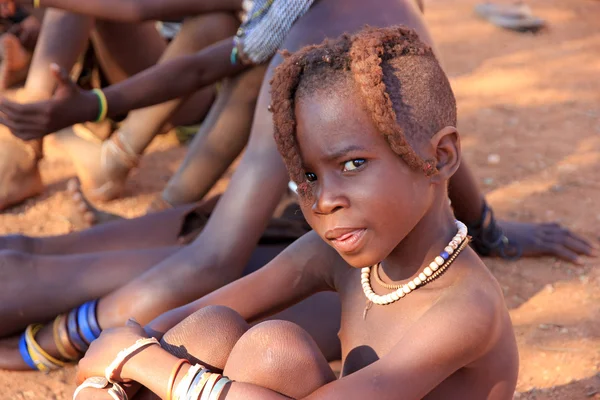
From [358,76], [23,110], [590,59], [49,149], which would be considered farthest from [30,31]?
[590,59]

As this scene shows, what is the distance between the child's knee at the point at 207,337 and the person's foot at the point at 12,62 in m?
2.48

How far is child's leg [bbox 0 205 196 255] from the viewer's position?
2.79m

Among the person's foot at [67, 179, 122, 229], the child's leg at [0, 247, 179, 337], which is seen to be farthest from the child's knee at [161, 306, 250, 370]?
the person's foot at [67, 179, 122, 229]

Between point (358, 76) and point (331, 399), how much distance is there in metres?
0.64

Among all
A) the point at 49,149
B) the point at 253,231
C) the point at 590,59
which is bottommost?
the point at 590,59

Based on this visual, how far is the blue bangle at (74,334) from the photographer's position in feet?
7.96

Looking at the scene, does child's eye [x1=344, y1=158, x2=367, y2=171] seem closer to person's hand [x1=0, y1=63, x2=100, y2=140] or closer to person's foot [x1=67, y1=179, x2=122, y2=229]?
person's hand [x1=0, y1=63, x2=100, y2=140]

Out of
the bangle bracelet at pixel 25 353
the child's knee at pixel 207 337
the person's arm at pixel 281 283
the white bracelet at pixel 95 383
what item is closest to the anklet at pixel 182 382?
the child's knee at pixel 207 337

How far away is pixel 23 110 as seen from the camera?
264 cm

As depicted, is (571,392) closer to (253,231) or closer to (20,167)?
(253,231)

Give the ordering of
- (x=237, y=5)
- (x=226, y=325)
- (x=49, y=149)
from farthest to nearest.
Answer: (x=49, y=149) < (x=237, y=5) < (x=226, y=325)

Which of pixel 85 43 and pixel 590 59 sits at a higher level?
pixel 85 43

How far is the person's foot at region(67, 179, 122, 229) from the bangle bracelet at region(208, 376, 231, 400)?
5.84 feet

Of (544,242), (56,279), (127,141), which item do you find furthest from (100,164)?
(544,242)
